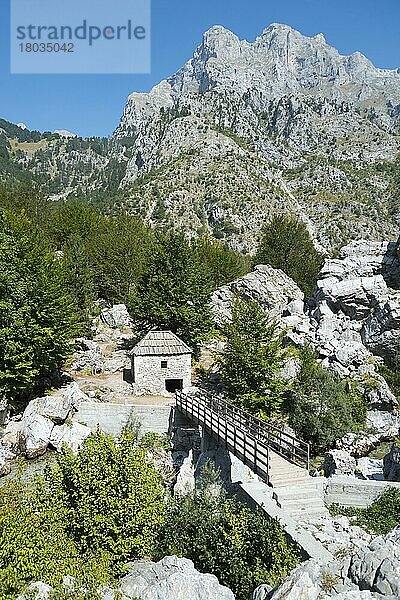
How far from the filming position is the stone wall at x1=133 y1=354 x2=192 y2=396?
94.3ft

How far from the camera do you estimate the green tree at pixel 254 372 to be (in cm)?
2502

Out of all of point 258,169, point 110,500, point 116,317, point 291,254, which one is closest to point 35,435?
point 110,500

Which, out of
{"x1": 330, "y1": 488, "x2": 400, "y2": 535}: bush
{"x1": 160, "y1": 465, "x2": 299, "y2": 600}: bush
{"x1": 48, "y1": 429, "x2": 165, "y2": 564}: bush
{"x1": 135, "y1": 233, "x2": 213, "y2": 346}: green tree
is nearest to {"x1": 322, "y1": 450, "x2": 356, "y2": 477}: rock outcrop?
{"x1": 330, "y1": 488, "x2": 400, "y2": 535}: bush

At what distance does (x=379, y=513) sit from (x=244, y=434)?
5189 mm

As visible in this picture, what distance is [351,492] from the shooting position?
16.0 m

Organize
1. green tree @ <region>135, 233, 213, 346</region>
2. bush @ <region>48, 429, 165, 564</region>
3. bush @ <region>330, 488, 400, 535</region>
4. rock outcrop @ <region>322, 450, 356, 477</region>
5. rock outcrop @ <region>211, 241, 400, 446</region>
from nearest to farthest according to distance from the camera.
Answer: bush @ <region>48, 429, 165, 564</region>, bush @ <region>330, 488, 400, 535</region>, rock outcrop @ <region>322, 450, 356, 477</region>, rock outcrop @ <region>211, 241, 400, 446</region>, green tree @ <region>135, 233, 213, 346</region>

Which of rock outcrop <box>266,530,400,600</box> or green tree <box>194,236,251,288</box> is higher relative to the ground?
green tree <box>194,236,251,288</box>

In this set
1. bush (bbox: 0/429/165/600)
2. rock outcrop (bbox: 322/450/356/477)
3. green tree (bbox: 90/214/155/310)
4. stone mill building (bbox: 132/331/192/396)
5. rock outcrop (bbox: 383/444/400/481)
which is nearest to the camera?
bush (bbox: 0/429/165/600)

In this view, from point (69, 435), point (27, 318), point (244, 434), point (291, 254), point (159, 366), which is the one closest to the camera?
point (244, 434)

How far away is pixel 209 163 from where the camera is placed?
11781 cm

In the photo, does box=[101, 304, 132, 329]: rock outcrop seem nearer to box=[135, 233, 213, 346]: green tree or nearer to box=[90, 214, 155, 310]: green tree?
box=[90, 214, 155, 310]: green tree

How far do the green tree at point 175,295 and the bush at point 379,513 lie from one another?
64.2ft

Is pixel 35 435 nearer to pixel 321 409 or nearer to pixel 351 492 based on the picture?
pixel 321 409

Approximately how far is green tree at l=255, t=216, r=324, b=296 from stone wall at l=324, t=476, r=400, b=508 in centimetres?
4047
